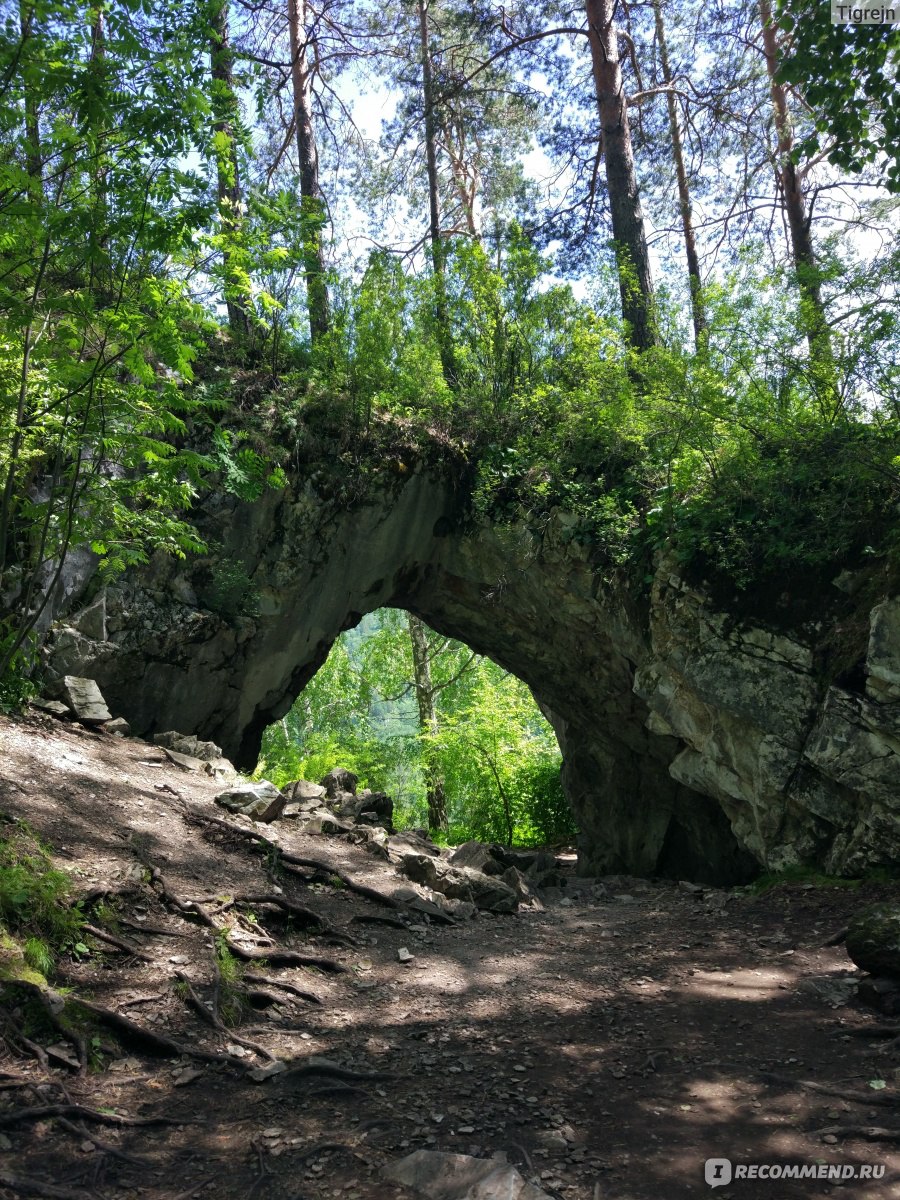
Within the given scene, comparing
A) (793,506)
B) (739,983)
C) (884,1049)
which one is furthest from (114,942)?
(793,506)

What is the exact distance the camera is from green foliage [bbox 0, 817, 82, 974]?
13.3 ft

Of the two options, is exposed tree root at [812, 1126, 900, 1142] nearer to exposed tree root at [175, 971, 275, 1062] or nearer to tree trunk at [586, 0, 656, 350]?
exposed tree root at [175, 971, 275, 1062]

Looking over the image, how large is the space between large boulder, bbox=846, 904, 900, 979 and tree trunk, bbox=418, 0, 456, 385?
9.38 m

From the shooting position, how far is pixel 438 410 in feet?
38.3

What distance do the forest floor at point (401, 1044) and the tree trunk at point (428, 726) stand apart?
9.98 metres

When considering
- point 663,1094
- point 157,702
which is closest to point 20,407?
point 663,1094

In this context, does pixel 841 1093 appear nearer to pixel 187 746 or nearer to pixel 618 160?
pixel 187 746

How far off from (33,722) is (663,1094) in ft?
20.6

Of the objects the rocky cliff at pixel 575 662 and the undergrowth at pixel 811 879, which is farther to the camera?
the rocky cliff at pixel 575 662

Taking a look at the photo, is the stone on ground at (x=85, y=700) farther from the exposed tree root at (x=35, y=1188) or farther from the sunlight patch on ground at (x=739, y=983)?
the sunlight patch on ground at (x=739, y=983)

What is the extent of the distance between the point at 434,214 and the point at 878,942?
13445mm

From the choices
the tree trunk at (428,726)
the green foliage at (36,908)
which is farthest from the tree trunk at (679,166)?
the green foliage at (36,908)

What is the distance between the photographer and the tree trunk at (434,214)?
11891 mm

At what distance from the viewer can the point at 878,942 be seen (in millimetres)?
4676
